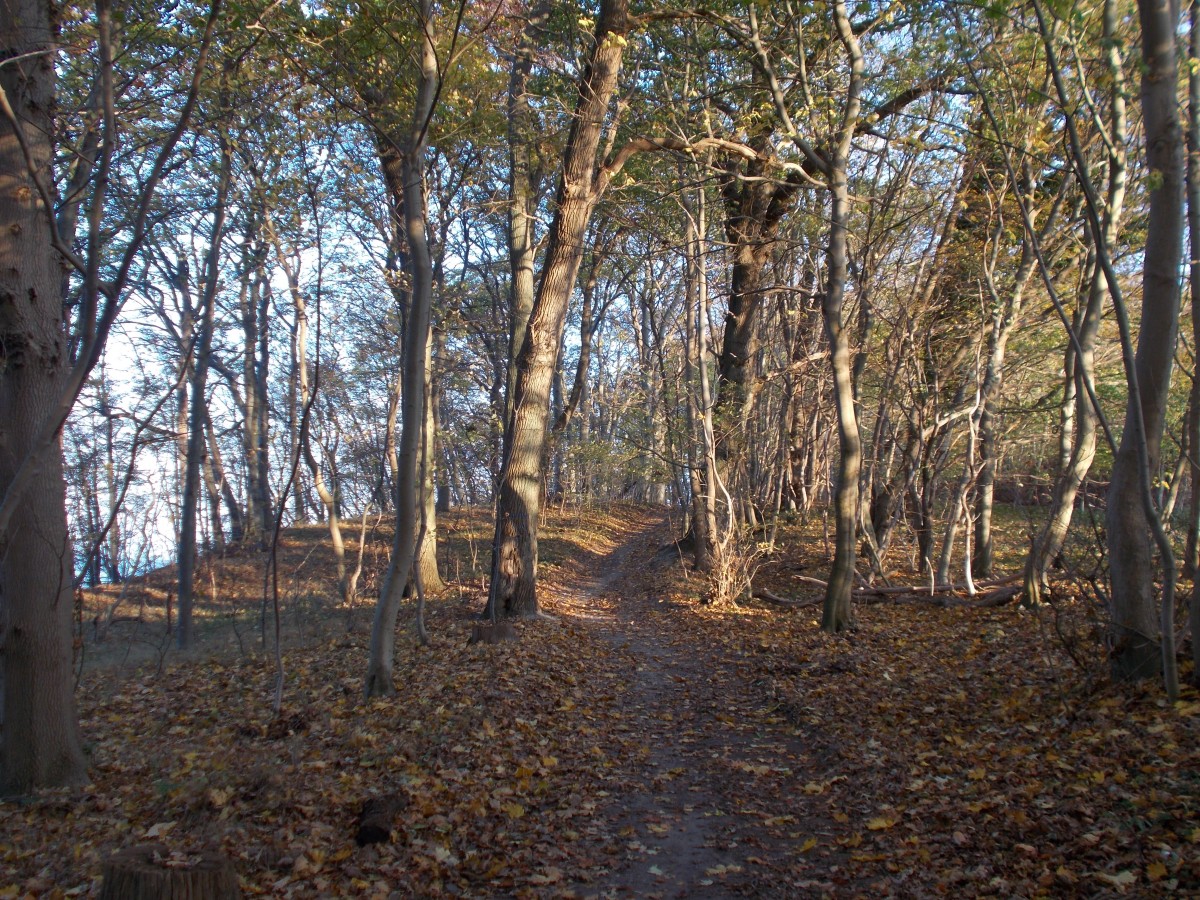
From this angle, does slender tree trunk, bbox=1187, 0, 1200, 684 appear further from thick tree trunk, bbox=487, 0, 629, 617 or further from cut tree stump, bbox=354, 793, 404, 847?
thick tree trunk, bbox=487, 0, 629, 617

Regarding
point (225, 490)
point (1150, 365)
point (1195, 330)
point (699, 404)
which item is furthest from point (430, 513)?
point (225, 490)

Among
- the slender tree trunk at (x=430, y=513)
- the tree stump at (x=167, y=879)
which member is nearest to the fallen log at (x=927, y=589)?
the slender tree trunk at (x=430, y=513)

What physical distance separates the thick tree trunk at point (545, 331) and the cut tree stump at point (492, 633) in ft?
3.75

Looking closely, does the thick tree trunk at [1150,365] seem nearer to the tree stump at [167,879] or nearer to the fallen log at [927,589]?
the tree stump at [167,879]

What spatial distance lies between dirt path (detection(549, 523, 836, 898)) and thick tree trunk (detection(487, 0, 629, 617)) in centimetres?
210

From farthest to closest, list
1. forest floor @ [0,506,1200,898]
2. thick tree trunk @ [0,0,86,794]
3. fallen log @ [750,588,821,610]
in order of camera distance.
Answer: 1. fallen log @ [750,588,821,610]
2. thick tree trunk @ [0,0,86,794]
3. forest floor @ [0,506,1200,898]

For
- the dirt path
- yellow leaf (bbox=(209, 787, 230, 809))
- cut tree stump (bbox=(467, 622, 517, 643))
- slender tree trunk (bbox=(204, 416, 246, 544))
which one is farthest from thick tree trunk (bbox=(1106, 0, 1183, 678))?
slender tree trunk (bbox=(204, 416, 246, 544))

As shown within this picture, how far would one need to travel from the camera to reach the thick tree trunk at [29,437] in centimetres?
571

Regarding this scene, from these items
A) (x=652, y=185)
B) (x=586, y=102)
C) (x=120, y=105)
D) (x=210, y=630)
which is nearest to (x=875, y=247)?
(x=652, y=185)

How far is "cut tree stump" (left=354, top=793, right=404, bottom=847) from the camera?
479 centimetres

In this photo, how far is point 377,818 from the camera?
15.9 feet

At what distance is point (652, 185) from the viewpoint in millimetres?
13289

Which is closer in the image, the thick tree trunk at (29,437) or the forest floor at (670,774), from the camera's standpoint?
the forest floor at (670,774)

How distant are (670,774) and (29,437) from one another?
5442mm
